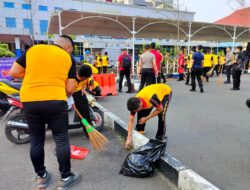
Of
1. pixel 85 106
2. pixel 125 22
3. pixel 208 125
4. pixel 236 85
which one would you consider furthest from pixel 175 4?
pixel 85 106

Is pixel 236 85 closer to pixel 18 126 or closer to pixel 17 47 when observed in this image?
Answer: pixel 18 126

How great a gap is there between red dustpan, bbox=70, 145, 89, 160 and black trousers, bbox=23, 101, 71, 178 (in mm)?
795

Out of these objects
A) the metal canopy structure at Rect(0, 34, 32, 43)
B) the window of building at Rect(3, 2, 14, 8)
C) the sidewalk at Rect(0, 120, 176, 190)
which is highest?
the window of building at Rect(3, 2, 14, 8)

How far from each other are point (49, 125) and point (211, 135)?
9.97ft

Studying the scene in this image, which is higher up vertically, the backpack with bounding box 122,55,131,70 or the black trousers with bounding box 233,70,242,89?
the backpack with bounding box 122,55,131,70

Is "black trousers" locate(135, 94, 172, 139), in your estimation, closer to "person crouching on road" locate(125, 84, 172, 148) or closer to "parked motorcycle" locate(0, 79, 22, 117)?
"person crouching on road" locate(125, 84, 172, 148)

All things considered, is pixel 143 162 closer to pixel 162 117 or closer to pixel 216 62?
pixel 162 117

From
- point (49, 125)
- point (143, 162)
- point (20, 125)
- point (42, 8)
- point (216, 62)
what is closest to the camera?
point (49, 125)

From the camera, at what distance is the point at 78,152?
3.63 m

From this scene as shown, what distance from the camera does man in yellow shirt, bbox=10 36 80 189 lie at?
92.0 inches

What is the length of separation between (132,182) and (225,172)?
122cm

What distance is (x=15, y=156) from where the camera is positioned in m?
3.55

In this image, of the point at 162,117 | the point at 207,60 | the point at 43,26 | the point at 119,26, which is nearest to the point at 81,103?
the point at 162,117

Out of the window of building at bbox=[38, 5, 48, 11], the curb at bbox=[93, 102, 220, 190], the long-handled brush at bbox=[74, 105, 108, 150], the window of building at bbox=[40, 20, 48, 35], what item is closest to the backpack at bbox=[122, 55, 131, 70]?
the long-handled brush at bbox=[74, 105, 108, 150]
